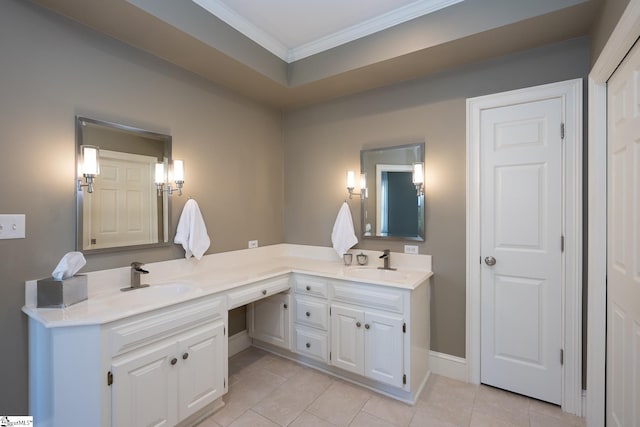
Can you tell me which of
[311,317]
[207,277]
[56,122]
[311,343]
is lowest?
[311,343]

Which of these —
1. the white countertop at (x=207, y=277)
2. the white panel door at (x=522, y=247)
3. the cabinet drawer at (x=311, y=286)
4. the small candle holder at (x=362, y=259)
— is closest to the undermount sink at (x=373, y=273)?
the white countertop at (x=207, y=277)

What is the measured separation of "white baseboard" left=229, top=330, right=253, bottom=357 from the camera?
277 cm

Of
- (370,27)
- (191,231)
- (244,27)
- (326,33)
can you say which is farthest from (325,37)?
(191,231)

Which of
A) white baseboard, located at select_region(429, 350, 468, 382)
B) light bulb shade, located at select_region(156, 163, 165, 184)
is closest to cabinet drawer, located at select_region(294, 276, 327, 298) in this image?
white baseboard, located at select_region(429, 350, 468, 382)

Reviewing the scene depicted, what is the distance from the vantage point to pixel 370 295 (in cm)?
220

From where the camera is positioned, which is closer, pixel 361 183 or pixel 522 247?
pixel 522 247

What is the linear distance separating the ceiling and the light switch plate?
1.18 meters

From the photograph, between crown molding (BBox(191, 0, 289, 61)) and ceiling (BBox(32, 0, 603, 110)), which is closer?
ceiling (BBox(32, 0, 603, 110))

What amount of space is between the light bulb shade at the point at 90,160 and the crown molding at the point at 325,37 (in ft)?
3.77

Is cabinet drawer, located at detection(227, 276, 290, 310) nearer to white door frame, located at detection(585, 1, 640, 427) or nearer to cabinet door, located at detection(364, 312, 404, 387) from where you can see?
cabinet door, located at detection(364, 312, 404, 387)

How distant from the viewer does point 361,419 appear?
1947 mm

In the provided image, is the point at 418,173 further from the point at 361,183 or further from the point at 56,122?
the point at 56,122

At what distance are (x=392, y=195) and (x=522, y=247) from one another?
105 centimetres

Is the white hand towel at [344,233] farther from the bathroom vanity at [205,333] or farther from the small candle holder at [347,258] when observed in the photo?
the bathroom vanity at [205,333]
